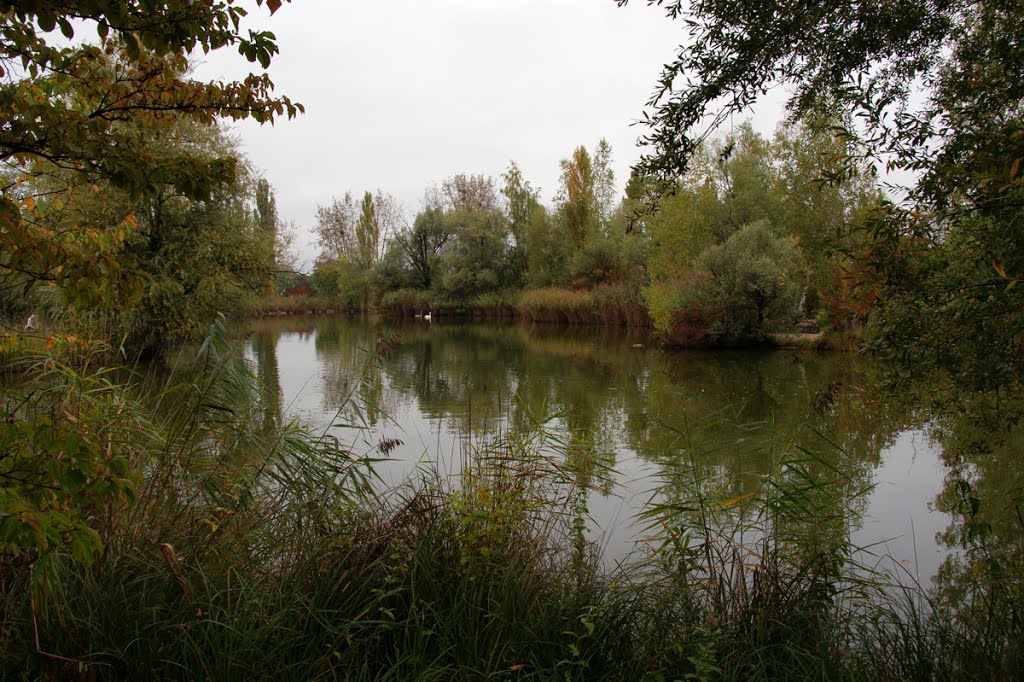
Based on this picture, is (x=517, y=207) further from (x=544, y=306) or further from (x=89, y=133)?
(x=89, y=133)

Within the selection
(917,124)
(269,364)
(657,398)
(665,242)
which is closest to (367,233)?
(665,242)

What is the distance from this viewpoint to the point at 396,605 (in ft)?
9.76

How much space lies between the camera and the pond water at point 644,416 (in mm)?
4977

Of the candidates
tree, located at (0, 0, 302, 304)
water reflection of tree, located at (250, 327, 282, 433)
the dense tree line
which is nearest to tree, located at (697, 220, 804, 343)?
the dense tree line

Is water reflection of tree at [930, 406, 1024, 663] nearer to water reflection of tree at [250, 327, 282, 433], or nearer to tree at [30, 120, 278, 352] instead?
water reflection of tree at [250, 327, 282, 433]

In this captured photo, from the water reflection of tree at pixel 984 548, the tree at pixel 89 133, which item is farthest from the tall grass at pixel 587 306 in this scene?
the tree at pixel 89 133

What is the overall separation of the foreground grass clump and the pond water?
1.98ft

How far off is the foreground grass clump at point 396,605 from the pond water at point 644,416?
60cm

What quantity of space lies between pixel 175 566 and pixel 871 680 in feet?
9.56

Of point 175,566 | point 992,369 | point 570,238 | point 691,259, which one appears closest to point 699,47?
point 992,369

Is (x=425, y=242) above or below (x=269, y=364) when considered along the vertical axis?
above

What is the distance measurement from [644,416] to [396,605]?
778 centimetres

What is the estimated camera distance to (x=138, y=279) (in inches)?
80.5

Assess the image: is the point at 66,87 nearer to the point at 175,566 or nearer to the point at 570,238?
the point at 175,566
